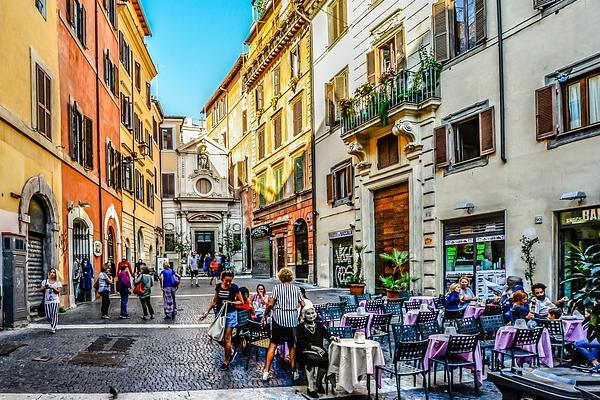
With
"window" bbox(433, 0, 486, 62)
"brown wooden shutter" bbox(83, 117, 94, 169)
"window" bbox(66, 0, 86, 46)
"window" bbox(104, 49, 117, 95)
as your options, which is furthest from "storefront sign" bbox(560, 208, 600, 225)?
"window" bbox(104, 49, 117, 95)

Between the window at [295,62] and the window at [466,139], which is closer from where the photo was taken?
the window at [466,139]

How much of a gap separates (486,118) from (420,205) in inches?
157

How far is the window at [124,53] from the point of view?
3110cm

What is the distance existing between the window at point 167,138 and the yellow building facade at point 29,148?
113ft

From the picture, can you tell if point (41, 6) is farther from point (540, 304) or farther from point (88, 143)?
point (540, 304)

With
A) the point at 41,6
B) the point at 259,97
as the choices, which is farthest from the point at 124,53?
the point at 41,6

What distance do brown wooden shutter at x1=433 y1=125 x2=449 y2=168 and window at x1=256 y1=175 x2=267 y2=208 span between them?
848 inches

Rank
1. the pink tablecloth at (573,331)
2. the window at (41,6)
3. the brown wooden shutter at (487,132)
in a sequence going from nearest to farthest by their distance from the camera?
1. the pink tablecloth at (573,331)
2. the brown wooden shutter at (487,132)
3. the window at (41,6)

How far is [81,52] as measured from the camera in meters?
21.7

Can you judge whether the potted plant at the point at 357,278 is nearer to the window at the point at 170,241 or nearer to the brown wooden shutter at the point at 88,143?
the brown wooden shutter at the point at 88,143

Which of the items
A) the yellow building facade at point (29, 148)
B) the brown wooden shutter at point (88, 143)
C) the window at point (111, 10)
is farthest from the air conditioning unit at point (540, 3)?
the window at point (111, 10)

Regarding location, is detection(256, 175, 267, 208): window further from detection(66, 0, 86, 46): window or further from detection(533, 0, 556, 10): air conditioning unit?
detection(533, 0, 556, 10): air conditioning unit

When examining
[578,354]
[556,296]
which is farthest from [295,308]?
[556,296]

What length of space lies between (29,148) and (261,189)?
24.8m
